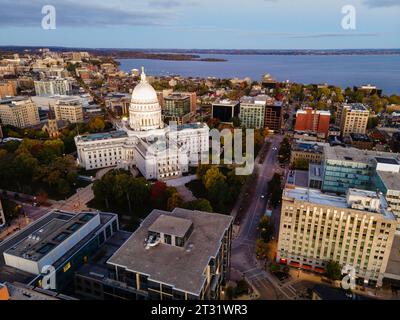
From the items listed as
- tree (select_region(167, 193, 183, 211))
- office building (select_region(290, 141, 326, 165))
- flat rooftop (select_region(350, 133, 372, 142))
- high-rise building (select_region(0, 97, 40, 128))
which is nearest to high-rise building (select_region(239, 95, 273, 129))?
flat rooftop (select_region(350, 133, 372, 142))

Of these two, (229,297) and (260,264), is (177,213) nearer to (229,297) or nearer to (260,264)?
(229,297)

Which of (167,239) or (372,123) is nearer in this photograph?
(167,239)

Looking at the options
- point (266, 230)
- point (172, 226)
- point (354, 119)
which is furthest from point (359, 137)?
point (172, 226)

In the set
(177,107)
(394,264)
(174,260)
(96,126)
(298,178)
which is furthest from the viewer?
(177,107)

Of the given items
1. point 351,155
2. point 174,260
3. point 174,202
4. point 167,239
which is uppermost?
point 351,155

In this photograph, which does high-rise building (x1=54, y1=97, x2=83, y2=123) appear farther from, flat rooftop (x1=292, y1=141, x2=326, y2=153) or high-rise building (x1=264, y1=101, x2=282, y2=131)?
flat rooftop (x1=292, y1=141, x2=326, y2=153)

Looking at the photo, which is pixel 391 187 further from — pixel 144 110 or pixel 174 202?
pixel 144 110
